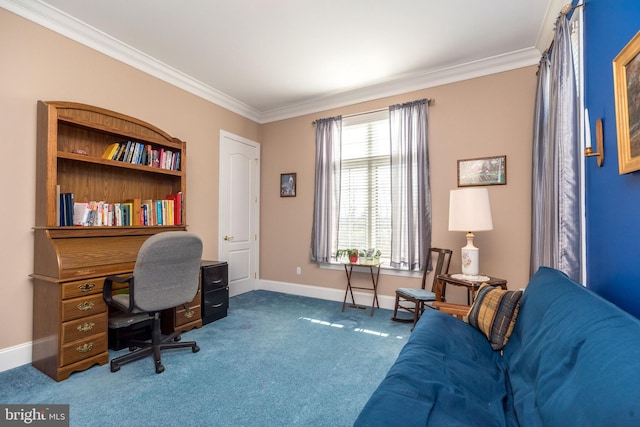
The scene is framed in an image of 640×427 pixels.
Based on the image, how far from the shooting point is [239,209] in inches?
179

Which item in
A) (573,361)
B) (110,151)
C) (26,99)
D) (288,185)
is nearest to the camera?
(573,361)

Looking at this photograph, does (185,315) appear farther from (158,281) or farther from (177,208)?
(177,208)

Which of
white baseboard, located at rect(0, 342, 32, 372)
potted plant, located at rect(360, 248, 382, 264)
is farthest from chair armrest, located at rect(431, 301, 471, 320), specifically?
white baseboard, located at rect(0, 342, 32, 372)

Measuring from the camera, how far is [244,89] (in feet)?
13.3

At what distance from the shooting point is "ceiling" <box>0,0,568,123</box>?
97.6 inches

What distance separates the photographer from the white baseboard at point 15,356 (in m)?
2.26

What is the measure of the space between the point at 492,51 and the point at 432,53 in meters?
0.63

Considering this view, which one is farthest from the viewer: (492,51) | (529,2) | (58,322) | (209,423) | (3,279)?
(492,51)

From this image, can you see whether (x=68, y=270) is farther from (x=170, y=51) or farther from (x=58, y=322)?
(x=170, y=51)

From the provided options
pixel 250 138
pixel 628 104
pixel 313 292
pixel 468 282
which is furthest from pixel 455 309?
pixel 250 138

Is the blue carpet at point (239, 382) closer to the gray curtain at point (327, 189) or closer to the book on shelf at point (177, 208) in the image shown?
the book on shelf at point (177, 208)

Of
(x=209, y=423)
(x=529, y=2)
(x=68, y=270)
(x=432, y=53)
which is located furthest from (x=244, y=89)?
(x=209, y=423)

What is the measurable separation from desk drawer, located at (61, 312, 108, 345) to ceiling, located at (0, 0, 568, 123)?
8.22 ft

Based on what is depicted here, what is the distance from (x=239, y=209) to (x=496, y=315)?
368cm
